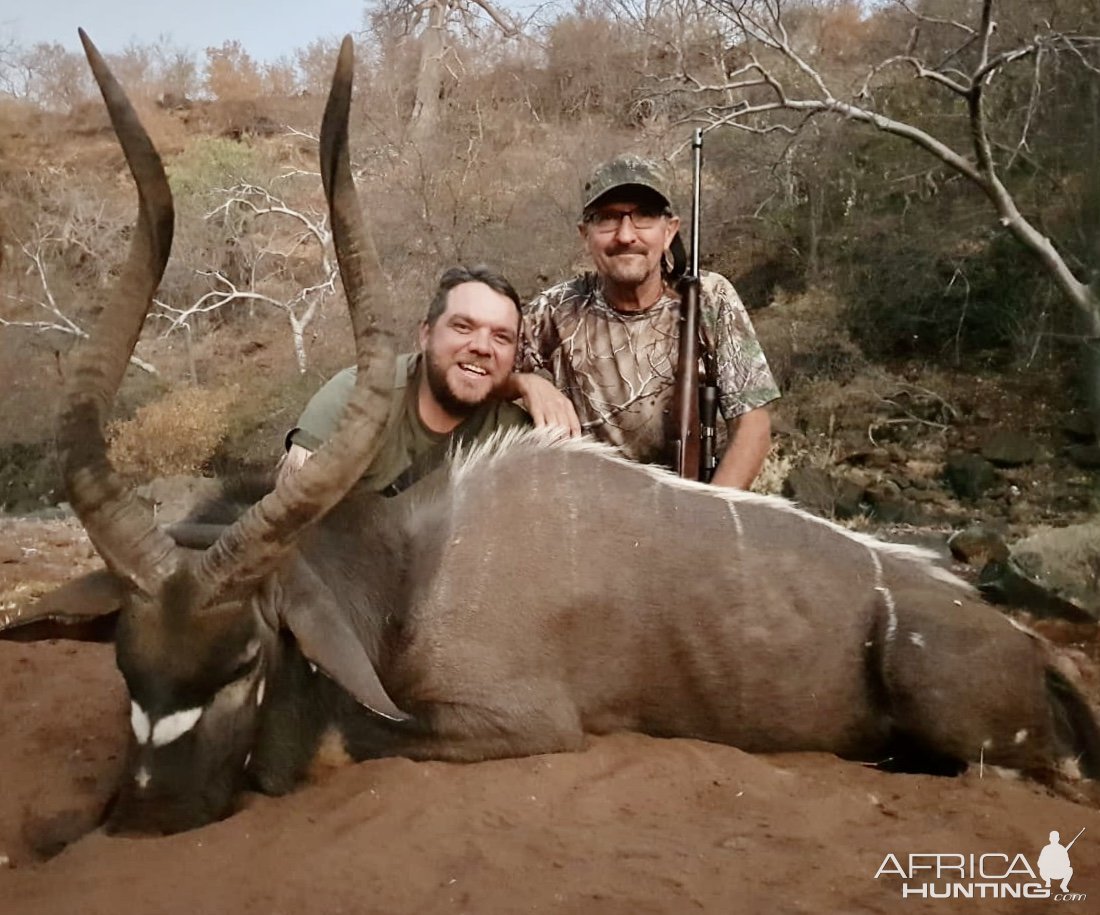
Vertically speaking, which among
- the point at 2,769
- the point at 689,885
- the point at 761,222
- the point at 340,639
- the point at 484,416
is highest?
the point at 761,222

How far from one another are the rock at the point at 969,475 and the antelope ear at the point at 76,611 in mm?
9845

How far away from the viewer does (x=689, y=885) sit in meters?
2.04

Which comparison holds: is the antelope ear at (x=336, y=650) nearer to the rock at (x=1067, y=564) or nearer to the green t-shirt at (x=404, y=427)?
the green t-shirt at (x=404, y=427)

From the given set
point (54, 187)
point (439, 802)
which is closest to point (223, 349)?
point (54, 187)

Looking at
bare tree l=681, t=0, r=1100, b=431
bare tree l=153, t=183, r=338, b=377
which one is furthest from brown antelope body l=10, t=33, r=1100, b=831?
bare tree l=153, t=183, r=338, b=377

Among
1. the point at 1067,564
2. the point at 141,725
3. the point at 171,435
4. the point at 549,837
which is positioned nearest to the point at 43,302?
the point at 171,435

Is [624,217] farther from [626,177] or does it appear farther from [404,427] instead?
[404,427]

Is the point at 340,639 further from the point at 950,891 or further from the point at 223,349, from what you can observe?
the point at 223,349

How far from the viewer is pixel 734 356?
4.25 m

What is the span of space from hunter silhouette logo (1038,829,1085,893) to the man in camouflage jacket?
194 centimetres

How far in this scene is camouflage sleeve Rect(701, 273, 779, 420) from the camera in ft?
13.9

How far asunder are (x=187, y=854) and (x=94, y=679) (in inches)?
83.6

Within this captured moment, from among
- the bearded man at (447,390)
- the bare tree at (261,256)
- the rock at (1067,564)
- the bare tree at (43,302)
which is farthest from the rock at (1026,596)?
the bare tree at (261,256)

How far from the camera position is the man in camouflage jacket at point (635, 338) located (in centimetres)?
421
